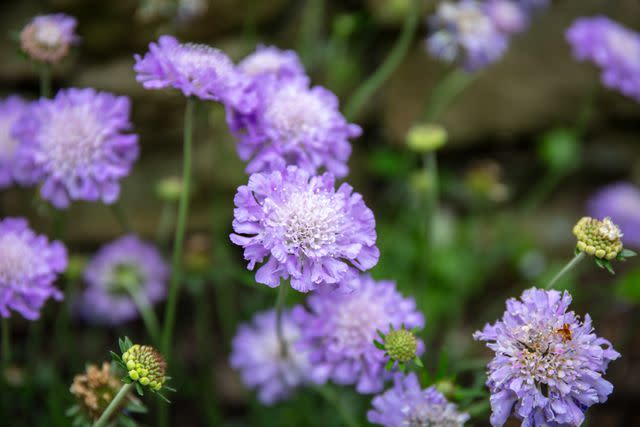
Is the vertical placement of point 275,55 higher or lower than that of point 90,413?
higher

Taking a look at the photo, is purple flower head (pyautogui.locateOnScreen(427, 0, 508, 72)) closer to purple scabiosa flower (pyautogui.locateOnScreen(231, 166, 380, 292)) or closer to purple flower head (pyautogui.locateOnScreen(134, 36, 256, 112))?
purple flower head (pyautogui.locateOnScreen(134, 36, 256, 112))

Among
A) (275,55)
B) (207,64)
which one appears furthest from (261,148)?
(275,55)

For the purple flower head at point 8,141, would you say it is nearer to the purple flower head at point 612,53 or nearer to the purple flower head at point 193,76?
the purple flower head at point 193,76

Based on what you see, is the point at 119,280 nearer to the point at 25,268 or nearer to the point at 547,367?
the point at 25,268

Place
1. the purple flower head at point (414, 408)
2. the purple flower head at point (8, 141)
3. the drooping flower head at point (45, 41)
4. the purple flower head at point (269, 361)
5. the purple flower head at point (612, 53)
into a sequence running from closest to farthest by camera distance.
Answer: the purple flower head at point (414, 408) < the drooping flower head at point (45, 41) < the purple flower head at point (8, 141) < the purple flower head at point (269, 361) < the purple flower head at point (612, 53)

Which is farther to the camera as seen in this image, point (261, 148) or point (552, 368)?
point (261, 148)

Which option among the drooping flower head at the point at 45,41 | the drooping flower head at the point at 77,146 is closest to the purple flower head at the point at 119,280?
the drooping flower head at the point at 77,146

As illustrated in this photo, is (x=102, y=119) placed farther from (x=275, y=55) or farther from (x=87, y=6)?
(x=87, y=6)
